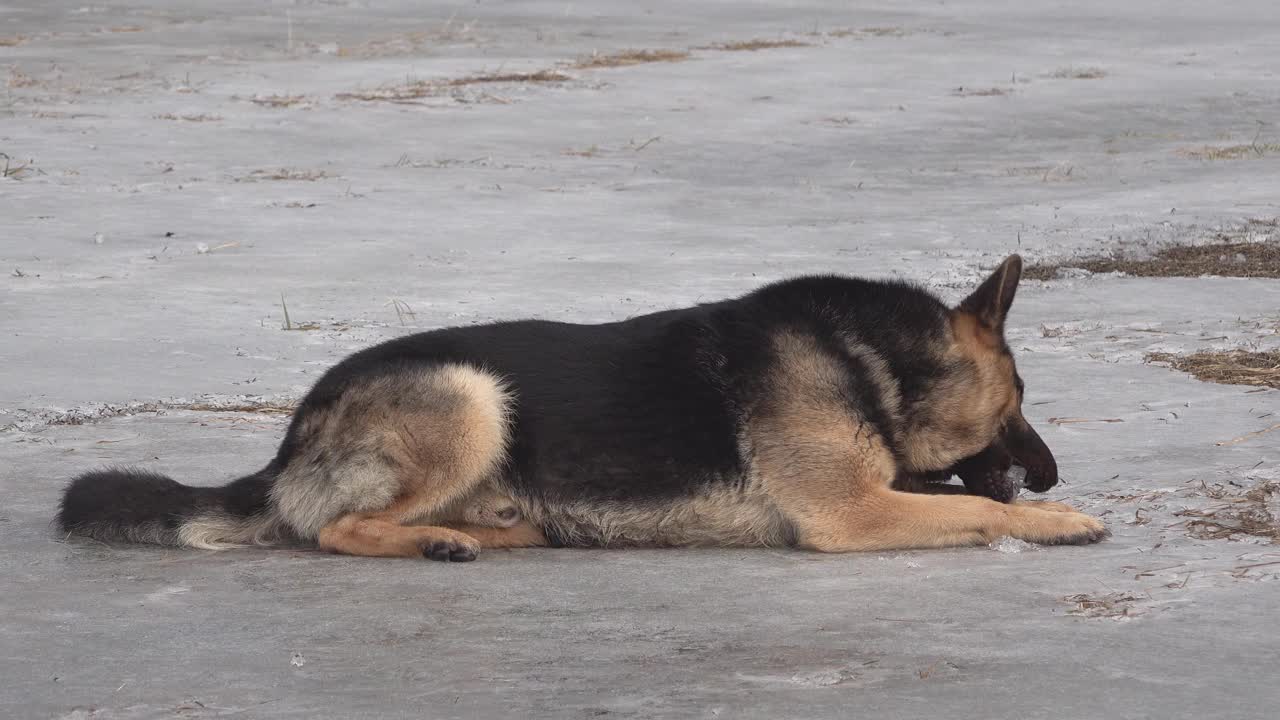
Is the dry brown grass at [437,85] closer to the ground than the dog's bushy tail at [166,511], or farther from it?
farther from it

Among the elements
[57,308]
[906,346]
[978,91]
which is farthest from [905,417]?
[978,91]

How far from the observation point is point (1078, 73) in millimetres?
17625

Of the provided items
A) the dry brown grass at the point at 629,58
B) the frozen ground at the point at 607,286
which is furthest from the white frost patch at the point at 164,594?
the dry brown grass at the point at 629,58

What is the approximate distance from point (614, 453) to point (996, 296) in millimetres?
1365

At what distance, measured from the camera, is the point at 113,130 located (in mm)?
14195

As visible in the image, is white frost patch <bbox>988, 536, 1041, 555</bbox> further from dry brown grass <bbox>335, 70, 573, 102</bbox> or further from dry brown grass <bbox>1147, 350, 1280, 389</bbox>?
dry brown grass <bbox>335, 70, 573, 102</bbox>

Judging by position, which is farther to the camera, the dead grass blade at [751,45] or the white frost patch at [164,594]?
the dead grass blade at [751,45]

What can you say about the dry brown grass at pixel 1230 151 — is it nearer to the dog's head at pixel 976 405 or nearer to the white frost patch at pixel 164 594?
the dog's head at pixel 976 405

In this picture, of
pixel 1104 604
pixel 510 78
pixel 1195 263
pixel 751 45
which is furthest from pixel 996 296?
pixel 751 45

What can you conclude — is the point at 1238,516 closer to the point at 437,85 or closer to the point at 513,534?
the point at 513,534

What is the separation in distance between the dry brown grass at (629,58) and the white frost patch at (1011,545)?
13.7 metres

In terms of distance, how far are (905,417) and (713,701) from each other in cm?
206

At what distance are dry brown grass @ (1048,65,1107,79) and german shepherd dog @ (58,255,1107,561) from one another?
12.9 m

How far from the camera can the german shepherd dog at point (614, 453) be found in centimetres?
505
